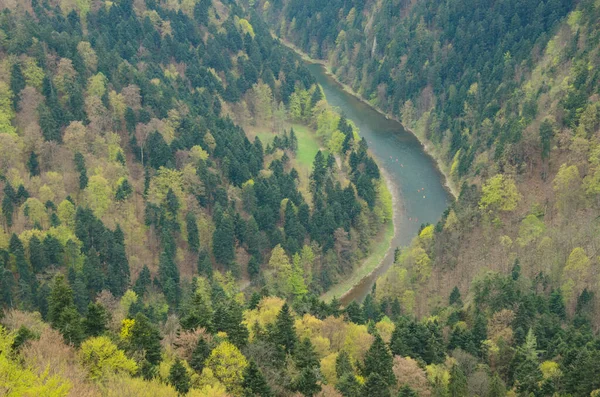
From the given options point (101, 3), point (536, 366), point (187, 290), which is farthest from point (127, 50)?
point (536, 366)

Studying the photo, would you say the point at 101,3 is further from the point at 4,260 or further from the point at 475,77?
the point at 475,77

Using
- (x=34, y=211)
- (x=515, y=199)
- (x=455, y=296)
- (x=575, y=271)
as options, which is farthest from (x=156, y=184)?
(x=575, y=271)

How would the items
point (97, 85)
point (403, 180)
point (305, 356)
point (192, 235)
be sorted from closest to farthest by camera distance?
1. point (305, 356)
2. point (192, 235)
3. point (97, 85)
4. point (403, 180)

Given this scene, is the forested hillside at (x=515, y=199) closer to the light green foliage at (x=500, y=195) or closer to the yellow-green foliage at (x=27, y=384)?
the light green foliage at (x=500, y=195)

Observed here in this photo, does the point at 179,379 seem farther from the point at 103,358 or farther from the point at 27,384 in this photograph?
the point at 27,384

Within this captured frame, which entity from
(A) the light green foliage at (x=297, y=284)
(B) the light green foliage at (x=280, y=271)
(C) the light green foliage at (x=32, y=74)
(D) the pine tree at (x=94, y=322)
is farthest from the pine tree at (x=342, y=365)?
(C) the light green foliage at (x=32, y=74)

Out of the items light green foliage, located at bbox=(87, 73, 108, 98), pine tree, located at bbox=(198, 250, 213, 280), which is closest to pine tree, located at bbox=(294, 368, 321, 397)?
pine tree, located at bbox=(198, 250, 213, 280)

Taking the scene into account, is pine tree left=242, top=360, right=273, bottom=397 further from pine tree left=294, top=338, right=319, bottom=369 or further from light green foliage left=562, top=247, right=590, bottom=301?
light green foliage left=562, top=247, right=590, bottom=301
